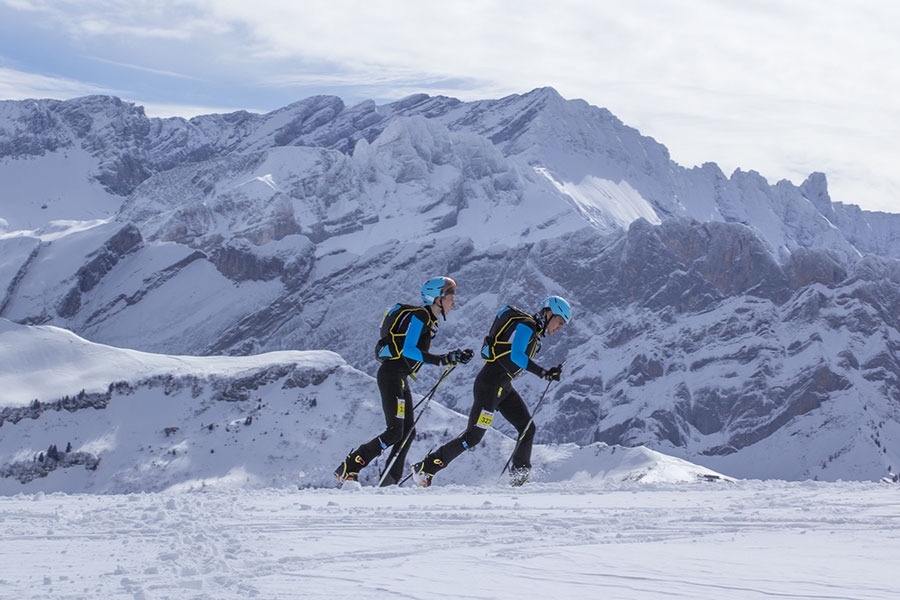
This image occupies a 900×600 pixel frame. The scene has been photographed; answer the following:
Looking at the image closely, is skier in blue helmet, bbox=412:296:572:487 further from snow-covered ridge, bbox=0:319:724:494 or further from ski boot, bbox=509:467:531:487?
snow-covered ridge, bbox=0:319:724:494

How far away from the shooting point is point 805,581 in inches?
357

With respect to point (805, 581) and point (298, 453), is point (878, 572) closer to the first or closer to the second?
point (805, 581)

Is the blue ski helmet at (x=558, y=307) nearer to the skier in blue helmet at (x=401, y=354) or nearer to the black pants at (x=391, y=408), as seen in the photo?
the skier in blue helmet at (x=401, y=354)

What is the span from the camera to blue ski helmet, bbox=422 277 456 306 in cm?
1892

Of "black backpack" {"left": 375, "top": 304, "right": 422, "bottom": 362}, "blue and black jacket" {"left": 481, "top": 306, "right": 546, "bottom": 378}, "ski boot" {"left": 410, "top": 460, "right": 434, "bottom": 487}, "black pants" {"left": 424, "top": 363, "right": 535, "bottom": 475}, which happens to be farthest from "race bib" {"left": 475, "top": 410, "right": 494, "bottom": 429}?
"black backpack" {"left": 375, "top": 304, "right": 422, "bottom": 362}

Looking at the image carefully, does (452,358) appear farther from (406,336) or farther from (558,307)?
(558,307)

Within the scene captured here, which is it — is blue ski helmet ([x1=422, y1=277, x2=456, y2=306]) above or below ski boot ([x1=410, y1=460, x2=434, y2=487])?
above

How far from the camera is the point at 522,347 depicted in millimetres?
18875

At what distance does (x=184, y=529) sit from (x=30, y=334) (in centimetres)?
19801

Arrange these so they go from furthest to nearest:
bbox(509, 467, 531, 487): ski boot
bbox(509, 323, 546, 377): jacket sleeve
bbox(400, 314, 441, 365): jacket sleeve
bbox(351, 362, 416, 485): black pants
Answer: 1. bbox(509, 467, 531, 487): ski boot
2. bbox(351, 362, 416, 485): black pants
3. bbox(509, 323, 546, 377): jacket sleeve
4. bbox(400, 314, 441, 365): jacket sleeve

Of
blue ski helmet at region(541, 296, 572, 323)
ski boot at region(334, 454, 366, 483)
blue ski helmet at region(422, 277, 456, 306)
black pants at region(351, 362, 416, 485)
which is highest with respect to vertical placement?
blue ski helmet at region(422, 277, 456, 306)

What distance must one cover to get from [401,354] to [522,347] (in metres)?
1.97

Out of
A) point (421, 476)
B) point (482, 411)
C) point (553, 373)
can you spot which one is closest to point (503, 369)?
point (482, 411)

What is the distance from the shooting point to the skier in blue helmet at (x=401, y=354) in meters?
18.8
